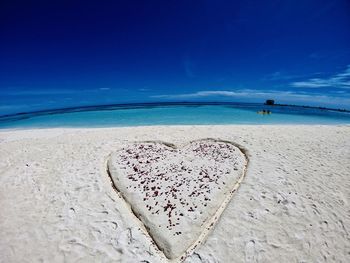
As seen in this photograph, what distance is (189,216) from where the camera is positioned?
20.1 feet

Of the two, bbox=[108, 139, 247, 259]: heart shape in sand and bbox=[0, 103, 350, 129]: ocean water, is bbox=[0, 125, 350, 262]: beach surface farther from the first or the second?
bbox=[0, 103, 350, 129]: ocean water

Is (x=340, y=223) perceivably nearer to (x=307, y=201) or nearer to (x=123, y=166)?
(x=307, y=201)

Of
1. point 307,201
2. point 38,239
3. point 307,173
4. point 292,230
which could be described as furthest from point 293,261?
point 38,239

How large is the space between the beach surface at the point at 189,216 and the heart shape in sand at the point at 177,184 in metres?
0.06

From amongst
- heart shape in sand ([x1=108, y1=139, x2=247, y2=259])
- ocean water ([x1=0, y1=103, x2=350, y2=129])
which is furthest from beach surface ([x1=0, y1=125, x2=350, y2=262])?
ocean water ([x1=0, y1=103, x2=350, y2=129])

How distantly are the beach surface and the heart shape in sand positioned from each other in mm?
62

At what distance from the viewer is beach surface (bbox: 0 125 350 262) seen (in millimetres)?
5094

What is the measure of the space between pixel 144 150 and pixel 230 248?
276 inches

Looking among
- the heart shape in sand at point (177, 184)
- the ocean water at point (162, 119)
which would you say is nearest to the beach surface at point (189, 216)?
the heart shape in sand at point (177, 184)

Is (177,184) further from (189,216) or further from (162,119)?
(162,119)

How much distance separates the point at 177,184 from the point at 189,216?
1.77 m

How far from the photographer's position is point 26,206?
6.95 meters

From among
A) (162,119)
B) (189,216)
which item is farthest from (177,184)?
(162,119)

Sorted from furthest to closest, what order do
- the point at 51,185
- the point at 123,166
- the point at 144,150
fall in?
the point at 144,150
the point at 123,166
the point at 51,185
